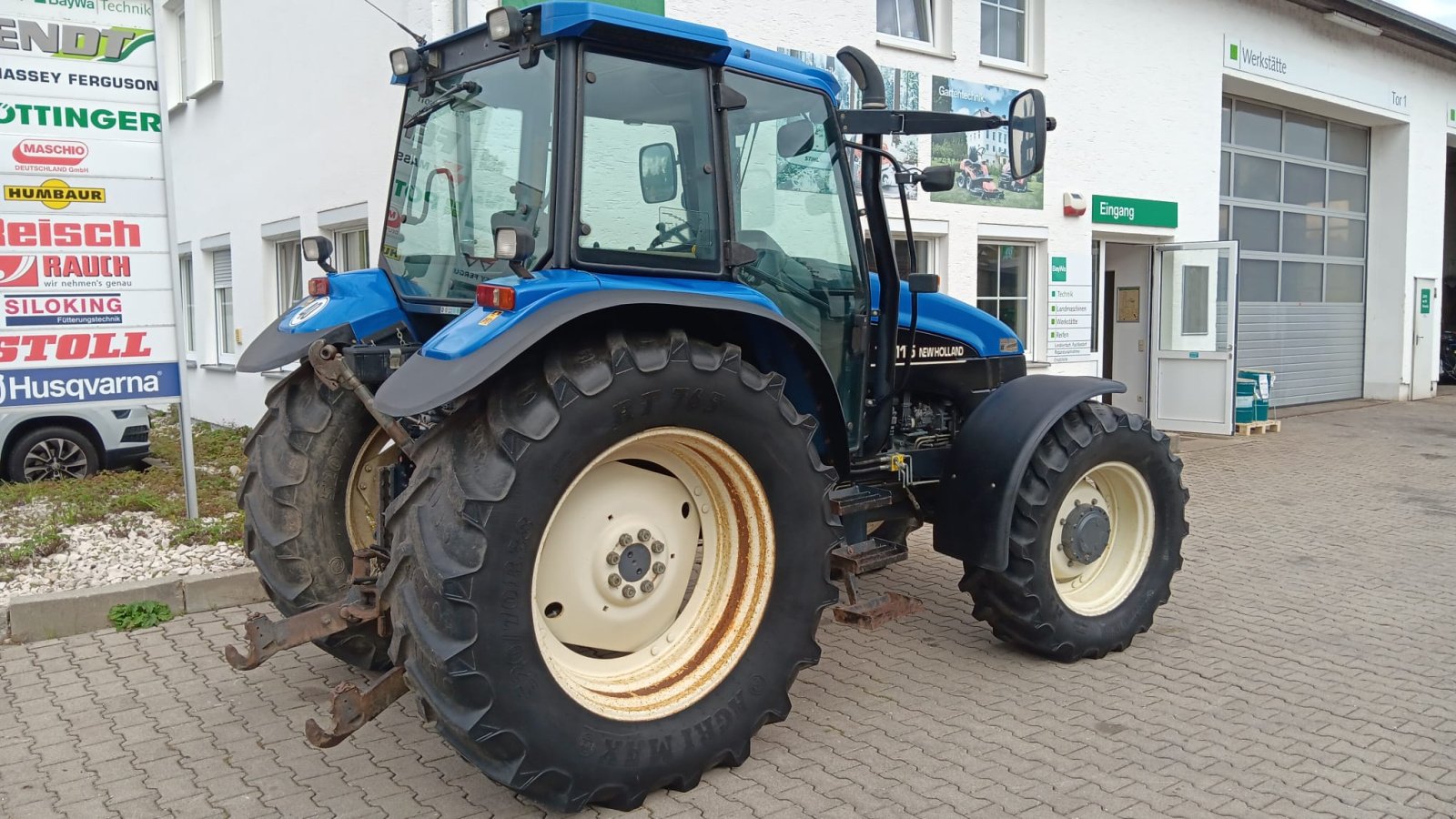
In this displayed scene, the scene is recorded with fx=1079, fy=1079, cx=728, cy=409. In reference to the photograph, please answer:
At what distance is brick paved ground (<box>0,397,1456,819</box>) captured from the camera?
338 centimetres

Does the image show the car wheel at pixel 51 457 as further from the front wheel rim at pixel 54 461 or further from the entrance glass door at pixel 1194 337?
the entrance glass door at pixel 1194 337

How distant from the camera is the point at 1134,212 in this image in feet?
39.3

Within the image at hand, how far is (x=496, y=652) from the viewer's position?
9.71 feet

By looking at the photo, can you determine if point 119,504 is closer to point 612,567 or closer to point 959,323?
point 612,567

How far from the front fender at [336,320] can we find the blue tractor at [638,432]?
2 cm

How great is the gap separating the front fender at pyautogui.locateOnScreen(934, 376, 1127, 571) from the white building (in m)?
4.18

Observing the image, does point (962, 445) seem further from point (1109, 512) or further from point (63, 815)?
point (63, 815)

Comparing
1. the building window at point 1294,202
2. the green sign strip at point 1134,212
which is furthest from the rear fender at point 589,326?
the building window at point 1294,202

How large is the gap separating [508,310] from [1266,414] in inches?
482

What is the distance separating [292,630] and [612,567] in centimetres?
108

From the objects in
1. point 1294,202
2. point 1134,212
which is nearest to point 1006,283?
point 1134,212

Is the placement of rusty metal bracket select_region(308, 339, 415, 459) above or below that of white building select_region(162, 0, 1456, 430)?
below

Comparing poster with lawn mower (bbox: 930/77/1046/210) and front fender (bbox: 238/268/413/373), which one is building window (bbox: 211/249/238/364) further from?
front fender (bbox: 238/268/413/373)

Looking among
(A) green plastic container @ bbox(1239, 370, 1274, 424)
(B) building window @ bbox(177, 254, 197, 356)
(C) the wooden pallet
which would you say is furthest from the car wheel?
(A) green plastic container @ bbox(1239, 370, 1274, 424)
